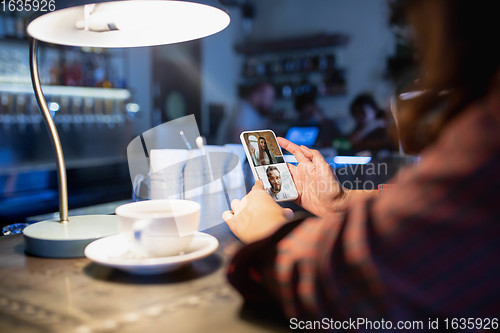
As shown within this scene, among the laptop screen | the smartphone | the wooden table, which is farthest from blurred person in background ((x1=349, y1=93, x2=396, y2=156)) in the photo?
the wooden table

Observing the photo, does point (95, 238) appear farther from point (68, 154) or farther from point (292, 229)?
point (68, 154)

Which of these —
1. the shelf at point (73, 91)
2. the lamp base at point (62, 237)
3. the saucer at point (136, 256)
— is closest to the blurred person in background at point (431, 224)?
the saucer at point (136, 256)

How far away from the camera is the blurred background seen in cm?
323

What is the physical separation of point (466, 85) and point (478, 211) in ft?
0.43

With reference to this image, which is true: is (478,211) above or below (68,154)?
above

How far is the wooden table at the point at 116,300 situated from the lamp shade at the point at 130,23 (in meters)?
0.43

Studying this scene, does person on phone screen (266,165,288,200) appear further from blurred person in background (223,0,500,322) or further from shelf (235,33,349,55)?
shelf (235,33,349,55)

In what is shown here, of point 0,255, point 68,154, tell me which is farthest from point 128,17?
point 68,154

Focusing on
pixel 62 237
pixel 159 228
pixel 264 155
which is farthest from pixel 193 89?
pixel 159 228

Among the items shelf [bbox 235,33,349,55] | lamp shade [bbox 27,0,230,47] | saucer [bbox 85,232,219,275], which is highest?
shelf [bbox 235,33,349,55]

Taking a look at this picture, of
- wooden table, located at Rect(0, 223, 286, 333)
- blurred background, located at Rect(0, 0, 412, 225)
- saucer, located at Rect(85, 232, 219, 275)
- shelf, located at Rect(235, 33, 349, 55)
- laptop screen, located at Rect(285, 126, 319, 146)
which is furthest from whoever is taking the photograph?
shelf, located at Rect(235, 33, 349, 55)

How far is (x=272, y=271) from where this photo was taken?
0.46m

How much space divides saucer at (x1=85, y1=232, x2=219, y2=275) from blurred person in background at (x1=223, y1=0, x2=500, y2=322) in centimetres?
16

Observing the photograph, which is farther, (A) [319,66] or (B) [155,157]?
(A) [319,66]
